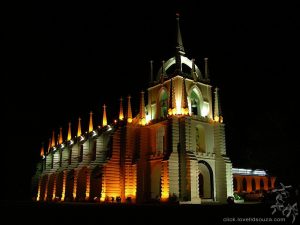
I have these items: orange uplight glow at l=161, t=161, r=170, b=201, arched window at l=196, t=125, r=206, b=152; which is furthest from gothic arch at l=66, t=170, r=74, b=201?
arched window at l=196, t=125, r=206, b=152

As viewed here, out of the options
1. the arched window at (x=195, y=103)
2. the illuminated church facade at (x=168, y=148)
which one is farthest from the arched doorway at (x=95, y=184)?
the arched window at (x=195, y=103)

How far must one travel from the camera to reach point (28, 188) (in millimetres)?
82875

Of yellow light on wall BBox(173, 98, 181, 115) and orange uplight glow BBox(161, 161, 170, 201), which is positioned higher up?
yellow light on wall BBox(173, 98, 181, 115)

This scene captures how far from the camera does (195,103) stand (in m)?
50.0

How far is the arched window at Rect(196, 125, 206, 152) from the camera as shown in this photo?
158 feet

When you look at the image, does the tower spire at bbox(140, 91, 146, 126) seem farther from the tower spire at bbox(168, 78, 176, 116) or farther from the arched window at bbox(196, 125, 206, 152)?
the arched window at bbox(196, 125, 206, 152)

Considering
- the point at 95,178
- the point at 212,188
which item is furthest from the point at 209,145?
the point at 95,178

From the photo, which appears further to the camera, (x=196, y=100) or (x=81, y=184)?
(x=81, y=184)

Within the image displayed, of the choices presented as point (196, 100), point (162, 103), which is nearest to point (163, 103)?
point (162, 103)

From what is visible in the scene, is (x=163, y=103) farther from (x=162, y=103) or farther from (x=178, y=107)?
(x=178, y=107)

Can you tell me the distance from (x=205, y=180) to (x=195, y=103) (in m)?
10.1

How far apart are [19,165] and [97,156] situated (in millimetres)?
23064

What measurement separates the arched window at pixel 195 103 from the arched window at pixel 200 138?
6.50 feet

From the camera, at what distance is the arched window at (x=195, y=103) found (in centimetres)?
4944
